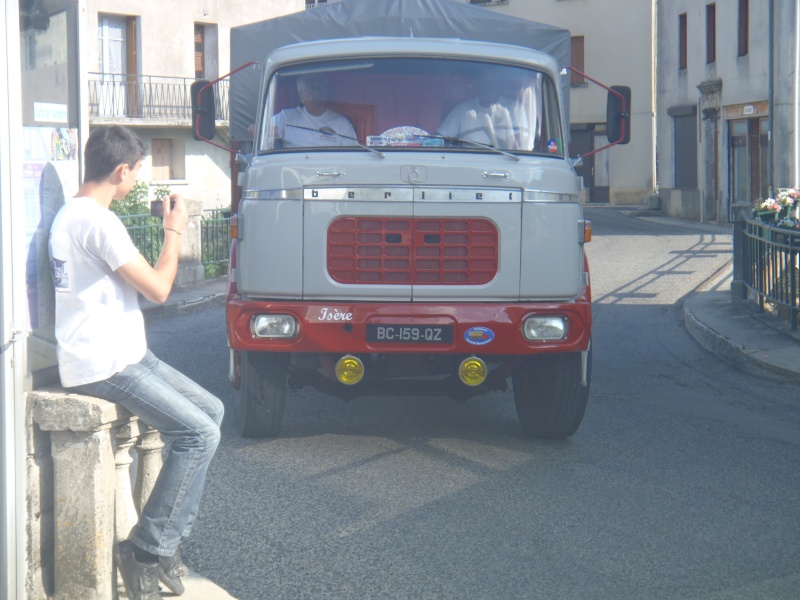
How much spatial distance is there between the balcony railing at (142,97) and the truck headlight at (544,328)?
26180 millimetres

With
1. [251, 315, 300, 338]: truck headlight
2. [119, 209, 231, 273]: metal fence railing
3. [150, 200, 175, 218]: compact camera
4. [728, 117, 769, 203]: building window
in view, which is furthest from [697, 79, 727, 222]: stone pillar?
[150, 200, 175, 218]: compact camera

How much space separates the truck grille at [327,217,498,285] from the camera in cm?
711

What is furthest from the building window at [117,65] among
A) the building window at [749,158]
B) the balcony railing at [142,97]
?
the building window at [749,158]

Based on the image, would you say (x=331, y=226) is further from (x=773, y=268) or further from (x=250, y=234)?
(x=773, y=268)

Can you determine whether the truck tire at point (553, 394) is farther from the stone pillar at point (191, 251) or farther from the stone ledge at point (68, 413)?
the stone pillar at point (191, 251)

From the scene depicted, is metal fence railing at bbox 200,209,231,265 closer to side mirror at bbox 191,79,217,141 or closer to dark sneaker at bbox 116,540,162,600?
side mirror at bbox 191,79,217,141

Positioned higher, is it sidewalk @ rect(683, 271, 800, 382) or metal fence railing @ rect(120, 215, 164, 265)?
metal fence railing @ rect(120, 215, 164, 265)

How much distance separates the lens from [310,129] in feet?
25.2

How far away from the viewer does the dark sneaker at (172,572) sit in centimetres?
462

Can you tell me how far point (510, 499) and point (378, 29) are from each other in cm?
490

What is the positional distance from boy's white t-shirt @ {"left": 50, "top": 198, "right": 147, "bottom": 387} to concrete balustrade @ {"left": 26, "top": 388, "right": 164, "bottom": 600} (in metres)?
0.13

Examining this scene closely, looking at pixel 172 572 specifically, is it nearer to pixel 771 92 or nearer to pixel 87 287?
pixel 87 287

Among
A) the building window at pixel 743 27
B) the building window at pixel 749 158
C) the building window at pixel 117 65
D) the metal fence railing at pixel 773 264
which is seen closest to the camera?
the metal fence railing at pixel 773 264

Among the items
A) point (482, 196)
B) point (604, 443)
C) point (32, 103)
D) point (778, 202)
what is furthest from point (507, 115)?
point (778, 202)
